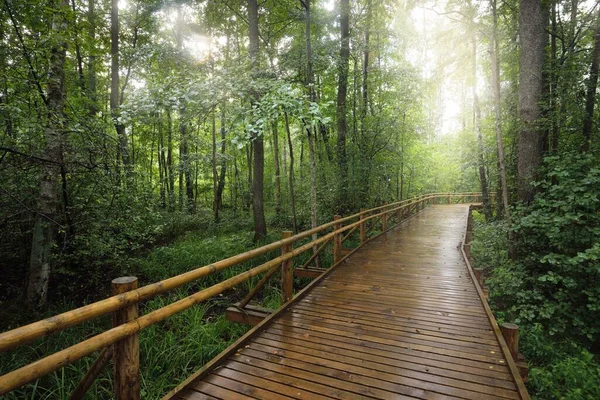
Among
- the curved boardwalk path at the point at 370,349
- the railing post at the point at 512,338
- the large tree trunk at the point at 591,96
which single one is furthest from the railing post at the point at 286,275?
the large tree trunk at the point at 591,96

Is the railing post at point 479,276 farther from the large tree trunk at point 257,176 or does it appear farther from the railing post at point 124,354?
the large tree trunk at point 257,176

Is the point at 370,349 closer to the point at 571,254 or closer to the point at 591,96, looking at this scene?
the point at 571,254

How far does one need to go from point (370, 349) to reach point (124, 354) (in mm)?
2294

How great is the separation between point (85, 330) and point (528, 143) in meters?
9.45

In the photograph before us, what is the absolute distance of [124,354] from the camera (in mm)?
2053

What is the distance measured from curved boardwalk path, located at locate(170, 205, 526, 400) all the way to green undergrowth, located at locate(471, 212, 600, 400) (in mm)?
1240

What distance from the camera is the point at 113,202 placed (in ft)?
20.1

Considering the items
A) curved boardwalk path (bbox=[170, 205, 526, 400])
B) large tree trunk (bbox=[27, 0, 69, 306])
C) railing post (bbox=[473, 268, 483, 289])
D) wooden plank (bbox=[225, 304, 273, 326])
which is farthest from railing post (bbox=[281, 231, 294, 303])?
large tree trunk (bbox=[27, 0, 69, 306])

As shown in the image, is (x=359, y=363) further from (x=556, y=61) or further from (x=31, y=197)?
(x=556, y=61)

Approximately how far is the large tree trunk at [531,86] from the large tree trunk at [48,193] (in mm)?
9025

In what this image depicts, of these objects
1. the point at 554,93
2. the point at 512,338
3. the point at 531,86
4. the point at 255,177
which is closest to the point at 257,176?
the point at 255,177

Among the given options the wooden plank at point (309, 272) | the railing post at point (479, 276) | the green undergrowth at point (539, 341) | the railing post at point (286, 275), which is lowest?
the green undergrowth at point (539, 341)

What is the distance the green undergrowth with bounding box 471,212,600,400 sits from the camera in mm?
3877

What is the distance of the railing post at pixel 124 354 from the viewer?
6.67 ft
